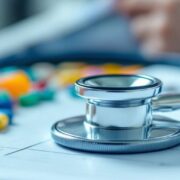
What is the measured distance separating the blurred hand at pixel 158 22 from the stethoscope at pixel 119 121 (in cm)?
67

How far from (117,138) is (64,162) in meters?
0.04

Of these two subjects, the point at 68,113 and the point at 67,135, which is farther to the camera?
the point at 68,113

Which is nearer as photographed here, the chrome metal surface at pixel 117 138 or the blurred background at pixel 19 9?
the chrome metal surface at pixel 117 138

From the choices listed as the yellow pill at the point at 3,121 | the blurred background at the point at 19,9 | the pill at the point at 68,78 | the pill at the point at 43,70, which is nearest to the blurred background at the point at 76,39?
the pill at the point at 43,70

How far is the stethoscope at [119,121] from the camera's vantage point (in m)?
0.38

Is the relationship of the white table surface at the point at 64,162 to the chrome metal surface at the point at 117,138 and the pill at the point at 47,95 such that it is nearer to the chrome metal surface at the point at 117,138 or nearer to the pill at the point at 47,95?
the chrome metal surface at the point at 117,138

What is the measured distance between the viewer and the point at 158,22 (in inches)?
43.4

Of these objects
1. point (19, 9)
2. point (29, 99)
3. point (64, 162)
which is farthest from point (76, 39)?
point (19, 9)

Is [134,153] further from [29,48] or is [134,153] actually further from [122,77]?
[29,48]

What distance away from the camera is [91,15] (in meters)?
1.13

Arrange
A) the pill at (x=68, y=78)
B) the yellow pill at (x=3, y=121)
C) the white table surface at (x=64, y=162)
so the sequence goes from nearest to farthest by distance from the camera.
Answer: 1. the white table surface at (x=64, y=162)
2. the yellow pill at (x=3, y=121)
3. the pill at (x=68, y=78)

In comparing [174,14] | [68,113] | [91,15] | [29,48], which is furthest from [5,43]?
[68,113]

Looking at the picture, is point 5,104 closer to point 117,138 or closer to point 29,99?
point 29,99

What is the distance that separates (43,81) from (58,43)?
0.36 metres
